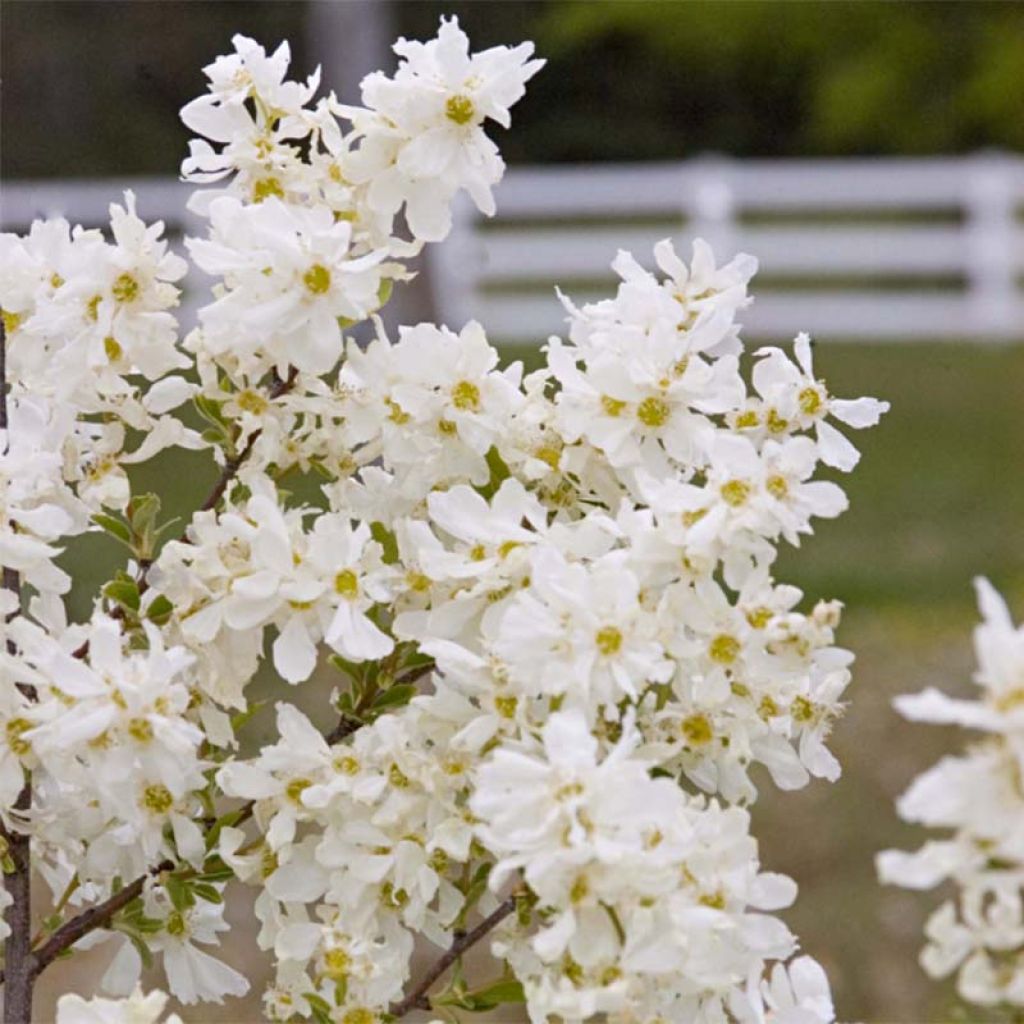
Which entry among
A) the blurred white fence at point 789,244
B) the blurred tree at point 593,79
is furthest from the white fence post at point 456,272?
the blurred tree at point 593,79

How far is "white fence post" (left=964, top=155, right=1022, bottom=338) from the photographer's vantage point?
12.2 m

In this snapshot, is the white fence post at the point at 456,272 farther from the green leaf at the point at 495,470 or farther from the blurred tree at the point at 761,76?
the green leaf at the point at 495,470

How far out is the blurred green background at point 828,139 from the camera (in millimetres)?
5148

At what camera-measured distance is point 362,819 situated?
1.41 meters

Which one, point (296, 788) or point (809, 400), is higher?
point (809, 400)

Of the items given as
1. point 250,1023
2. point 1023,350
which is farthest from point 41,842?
point 1023,350

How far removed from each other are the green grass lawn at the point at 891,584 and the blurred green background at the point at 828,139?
12 mm

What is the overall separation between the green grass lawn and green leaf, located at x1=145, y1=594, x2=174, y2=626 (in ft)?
3.44

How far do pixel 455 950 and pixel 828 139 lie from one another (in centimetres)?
1841

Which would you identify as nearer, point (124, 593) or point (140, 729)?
point (140, 729)

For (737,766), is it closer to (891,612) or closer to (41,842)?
(41,842)

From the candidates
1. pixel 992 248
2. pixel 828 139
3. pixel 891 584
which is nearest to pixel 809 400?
pixel 891 584

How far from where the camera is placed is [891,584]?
7297 millimetres

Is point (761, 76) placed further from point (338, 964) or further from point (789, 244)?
point (338, 964)
